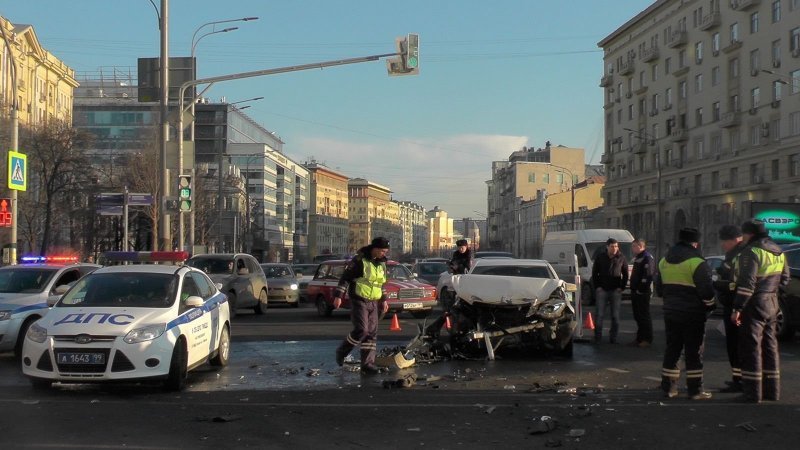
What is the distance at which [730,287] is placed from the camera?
9.15 m

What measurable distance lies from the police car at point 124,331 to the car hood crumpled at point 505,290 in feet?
12.6

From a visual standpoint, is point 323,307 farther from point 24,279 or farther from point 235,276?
point 24,279

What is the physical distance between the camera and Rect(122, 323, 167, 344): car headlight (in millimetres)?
9445

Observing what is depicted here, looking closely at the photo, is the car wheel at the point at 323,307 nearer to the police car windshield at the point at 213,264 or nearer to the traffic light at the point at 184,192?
the police car windshield at the point at 213,264

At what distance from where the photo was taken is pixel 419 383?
406 inches

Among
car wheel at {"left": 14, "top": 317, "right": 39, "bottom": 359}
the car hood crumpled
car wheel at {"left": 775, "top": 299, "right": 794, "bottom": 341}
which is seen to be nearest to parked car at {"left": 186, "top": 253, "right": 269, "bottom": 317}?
car wheel at {"left": 14, "top": 317, "right": 39, "bottom": 359}

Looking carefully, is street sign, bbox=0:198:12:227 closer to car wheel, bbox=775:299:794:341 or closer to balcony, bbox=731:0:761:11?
car wheel, bbox=775:299:794:341

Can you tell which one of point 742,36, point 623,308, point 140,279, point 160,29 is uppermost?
point 742,36

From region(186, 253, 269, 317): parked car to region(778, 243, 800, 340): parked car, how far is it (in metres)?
12.4

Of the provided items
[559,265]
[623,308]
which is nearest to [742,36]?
[559,265]

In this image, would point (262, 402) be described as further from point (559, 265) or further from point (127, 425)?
point (559, 265)

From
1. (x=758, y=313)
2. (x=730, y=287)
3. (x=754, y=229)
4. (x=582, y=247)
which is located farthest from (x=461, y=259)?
(x=582, y=247)

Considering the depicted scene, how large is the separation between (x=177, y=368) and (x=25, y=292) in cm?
517

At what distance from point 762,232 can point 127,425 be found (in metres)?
6.83
